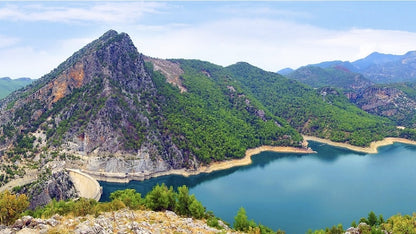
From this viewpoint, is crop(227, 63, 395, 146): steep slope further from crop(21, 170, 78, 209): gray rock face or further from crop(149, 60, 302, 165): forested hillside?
crop(21, 170, 78, 209): gray rock face

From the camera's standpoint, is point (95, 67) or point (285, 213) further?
point (95, 67)

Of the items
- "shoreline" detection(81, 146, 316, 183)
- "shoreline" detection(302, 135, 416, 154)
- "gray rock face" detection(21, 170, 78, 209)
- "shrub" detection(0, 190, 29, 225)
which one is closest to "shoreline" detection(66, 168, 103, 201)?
"gray rock face" detection(21, 170, 78, 209)

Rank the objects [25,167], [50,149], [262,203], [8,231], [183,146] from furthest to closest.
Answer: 1. [183,146]
2. [50,149]
3. [25,167]
4. [262,203]
5. [8,231]

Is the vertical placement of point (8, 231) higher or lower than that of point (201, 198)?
higher

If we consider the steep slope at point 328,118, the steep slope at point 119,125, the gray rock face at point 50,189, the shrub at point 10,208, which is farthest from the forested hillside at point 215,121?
the shrub at point 10,208

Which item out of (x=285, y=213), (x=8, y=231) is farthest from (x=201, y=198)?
(x=8, y=231)

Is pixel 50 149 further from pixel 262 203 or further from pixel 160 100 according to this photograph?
pixel 262 203
